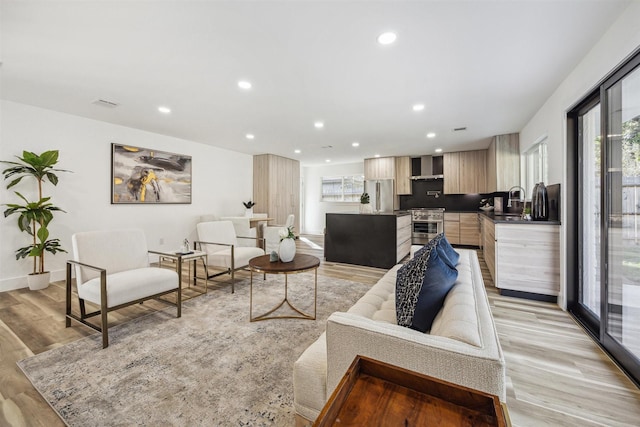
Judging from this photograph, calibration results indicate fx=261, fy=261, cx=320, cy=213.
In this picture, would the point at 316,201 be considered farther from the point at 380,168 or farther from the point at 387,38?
the point at 387,38

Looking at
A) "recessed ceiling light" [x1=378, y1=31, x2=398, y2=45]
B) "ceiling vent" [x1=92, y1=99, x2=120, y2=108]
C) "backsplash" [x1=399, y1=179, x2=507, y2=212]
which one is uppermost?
"ceiling vent" [x1=92, y1=99, x2=120, y2=108]

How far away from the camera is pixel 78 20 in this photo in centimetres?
196

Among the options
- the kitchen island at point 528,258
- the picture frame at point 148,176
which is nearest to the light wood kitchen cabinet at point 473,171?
the kitchen island at point 528,258

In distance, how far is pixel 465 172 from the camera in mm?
6676

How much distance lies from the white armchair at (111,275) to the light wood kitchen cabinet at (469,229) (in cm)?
640

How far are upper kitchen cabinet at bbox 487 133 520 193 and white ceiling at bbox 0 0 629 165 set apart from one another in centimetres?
103

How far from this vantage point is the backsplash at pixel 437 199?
700 cm

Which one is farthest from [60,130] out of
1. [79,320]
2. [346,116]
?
[346,116]

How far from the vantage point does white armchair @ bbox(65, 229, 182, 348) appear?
2.20m

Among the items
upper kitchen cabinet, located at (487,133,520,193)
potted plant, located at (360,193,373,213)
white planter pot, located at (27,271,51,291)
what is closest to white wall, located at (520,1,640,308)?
upper kitchen cabinet, located at (487,133,520,193)

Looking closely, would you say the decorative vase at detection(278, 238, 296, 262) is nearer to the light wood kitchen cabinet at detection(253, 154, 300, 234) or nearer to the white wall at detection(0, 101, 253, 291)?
the white wall at detection(0, 101, 253, 291)

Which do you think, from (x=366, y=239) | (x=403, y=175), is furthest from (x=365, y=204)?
(x=403, y=175)

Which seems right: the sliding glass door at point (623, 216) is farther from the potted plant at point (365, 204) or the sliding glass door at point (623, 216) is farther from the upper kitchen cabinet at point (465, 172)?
the upper kitchen cabinet at point (465, 172)

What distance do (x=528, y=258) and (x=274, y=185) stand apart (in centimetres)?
570
